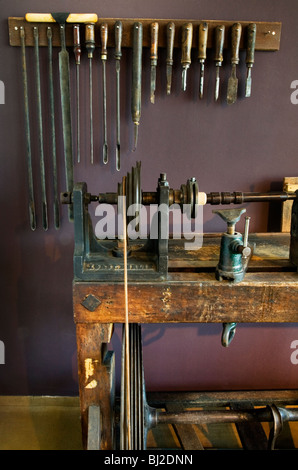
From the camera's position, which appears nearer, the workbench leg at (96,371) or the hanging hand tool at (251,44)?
the workbench leg at (96,371)

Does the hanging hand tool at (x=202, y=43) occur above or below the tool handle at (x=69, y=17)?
below

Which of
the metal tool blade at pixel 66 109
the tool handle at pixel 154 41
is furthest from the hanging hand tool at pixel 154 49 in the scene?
the metal tool blade at pixel 66 109

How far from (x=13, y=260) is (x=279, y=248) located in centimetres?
134

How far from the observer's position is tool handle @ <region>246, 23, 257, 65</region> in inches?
73.8

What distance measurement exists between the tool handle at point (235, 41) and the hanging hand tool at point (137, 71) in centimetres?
41

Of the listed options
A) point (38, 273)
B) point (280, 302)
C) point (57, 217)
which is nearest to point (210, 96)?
point (57, 217)

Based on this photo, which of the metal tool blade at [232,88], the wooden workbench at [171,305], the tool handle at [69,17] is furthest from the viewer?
the metal tool blade at [232,88]

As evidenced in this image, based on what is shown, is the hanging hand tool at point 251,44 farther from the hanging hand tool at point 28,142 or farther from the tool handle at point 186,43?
the hanging hand tool at point 28,142

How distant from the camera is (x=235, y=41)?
1879 mm

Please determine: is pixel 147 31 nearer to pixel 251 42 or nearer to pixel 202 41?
pixel 202 41

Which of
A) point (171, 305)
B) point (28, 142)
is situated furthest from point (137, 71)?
point (171, 305)

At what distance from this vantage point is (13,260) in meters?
2.21

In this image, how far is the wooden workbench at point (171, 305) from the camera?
1405 mm

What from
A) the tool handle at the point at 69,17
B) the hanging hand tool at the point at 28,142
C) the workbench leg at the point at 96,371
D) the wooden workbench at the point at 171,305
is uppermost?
the tool handle at the point at 69,17
